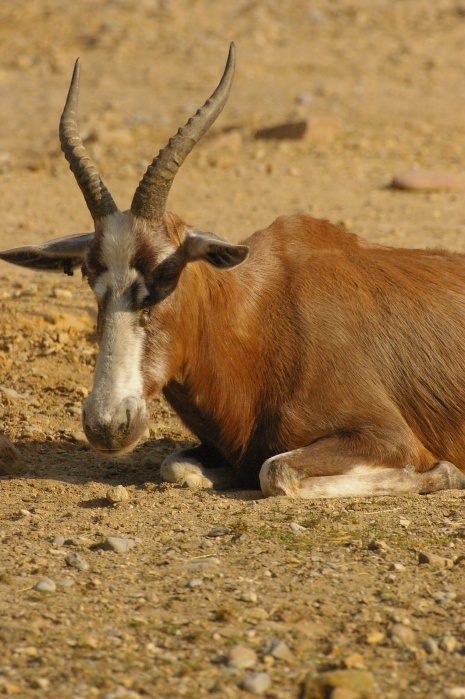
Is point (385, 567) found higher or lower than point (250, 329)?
lower

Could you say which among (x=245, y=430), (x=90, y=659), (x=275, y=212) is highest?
(x=275, y=212)

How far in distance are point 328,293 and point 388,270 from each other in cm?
57

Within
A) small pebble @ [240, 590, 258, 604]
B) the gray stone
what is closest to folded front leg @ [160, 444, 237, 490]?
the gray stone

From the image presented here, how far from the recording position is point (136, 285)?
6148 mm

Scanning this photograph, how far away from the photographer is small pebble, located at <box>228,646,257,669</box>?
4277 millimetres

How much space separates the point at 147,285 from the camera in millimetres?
6180

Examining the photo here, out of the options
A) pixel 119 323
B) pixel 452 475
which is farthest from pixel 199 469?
pixel 452 475

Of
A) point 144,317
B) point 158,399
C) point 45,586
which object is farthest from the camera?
point 158,399

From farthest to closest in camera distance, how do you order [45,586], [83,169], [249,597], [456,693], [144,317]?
1. [83,169]
2. [144,317]
3. [45,586]
4. [249,597]
5. [456,693]

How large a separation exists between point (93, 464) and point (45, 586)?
269 cm

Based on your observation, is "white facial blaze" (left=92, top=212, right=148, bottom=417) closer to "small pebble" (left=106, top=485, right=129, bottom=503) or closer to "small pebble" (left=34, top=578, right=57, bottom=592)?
"small pebble" (left=106, top=485, right=129, bottom=503)

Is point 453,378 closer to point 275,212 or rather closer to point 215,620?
point 215,620

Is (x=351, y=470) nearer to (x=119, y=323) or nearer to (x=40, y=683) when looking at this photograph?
(x=119, y=323)

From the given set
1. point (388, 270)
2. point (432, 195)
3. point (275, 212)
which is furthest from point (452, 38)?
point (388, 270)
